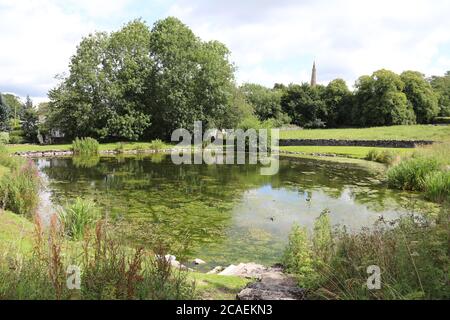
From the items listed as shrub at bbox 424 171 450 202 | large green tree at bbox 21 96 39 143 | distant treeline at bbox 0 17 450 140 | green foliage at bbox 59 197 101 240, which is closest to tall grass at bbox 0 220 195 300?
green foliage at bbox 59 197 101 240

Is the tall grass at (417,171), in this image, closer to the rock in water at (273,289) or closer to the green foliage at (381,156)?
the green foliage at (381,156)

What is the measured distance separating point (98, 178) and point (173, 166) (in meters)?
6.98

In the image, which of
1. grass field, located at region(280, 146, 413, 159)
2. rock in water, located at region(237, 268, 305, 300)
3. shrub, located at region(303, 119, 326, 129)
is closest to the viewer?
rock in water, located at region(237, 268, 305, 300)

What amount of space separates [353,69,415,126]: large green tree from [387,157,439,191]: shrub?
40029mm

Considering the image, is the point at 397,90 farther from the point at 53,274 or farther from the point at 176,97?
the point at 53,274

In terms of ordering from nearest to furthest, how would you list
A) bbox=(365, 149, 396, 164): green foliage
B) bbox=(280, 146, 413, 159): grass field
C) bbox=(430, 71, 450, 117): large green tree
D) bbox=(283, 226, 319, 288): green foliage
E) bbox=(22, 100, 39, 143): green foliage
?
bbox=(283, 226, 319, 288): green foliage < bbox=(365, 149, 396, 164): green foliage < bbox=(280, 146, 413, 159): grass field < bbox=(22, 100, 39, 143): green foliage < bbox=(430, 71, 450, 117): large green tree

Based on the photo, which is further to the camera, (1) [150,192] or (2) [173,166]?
(2) [173,166]

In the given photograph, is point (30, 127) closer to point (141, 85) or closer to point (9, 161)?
point (141, 85)

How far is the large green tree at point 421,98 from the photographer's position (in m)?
58.0

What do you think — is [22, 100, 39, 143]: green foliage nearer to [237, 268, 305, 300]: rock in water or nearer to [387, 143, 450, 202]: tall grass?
[387, 143, 450, 202]: tall grass

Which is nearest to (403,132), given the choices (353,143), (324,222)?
(353,143)

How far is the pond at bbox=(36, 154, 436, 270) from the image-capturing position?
1027 centimetres

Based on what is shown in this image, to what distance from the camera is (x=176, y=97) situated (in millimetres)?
44281

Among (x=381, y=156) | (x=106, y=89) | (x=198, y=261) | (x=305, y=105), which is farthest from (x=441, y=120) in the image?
(x=198, y=261)
